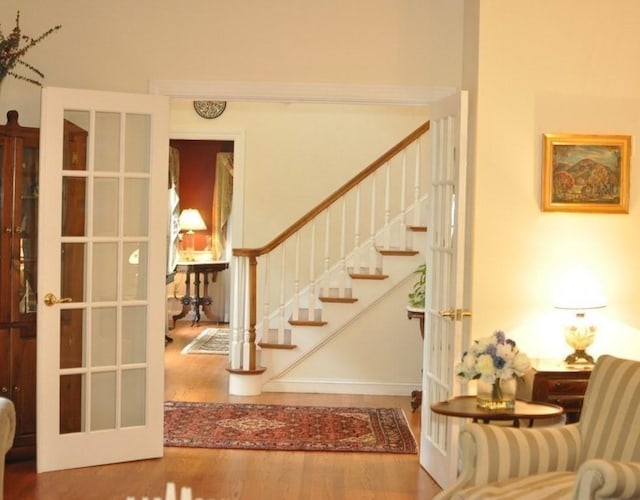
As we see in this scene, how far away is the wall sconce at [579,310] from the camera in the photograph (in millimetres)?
4660

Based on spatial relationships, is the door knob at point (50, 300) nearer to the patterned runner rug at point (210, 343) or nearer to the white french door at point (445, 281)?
the white french door at point (445, 281)

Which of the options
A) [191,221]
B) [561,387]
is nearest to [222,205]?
[191,221]

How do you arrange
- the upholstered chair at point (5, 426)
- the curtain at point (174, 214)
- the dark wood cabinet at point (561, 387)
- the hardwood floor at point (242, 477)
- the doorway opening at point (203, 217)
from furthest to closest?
the doorway opening at point (203, 217), the curtain at point (174, 214), the hardwood floor at point (242, 477), the dark wood cabinet at point (561, 387), the upholstered chair at point (5, 426)

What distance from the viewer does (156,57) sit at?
5277mm

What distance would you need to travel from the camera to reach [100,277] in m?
5.09

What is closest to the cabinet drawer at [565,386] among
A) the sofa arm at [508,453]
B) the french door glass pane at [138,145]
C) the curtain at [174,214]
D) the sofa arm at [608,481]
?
the sofa arm at [508,453]

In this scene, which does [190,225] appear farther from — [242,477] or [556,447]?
[556,447]

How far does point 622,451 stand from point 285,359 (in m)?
4.26

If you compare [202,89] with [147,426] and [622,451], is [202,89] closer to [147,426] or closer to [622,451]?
[147,426]

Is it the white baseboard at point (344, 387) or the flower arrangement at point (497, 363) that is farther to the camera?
the white baseboard at point (344, 387)

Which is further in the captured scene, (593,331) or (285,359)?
(285,359)

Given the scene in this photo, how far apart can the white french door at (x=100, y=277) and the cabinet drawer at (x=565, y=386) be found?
7.07 ft

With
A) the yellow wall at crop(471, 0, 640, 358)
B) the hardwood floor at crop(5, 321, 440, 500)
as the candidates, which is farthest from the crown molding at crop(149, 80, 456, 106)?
the hardwood floor at crop(5, 321, 440, 500)

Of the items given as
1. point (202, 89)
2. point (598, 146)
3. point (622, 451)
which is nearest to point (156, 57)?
point (202, 89)
